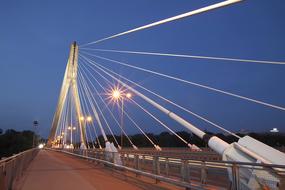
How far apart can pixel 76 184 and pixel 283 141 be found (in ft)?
201

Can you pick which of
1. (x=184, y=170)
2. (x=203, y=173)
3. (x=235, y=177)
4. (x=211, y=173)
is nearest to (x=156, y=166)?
(x=184, y=170)

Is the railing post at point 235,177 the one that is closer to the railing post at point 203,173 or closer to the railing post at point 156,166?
the railing post at point 203,173

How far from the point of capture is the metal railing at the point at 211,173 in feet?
23.3

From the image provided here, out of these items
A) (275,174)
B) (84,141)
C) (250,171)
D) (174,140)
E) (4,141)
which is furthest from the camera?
(4,141)

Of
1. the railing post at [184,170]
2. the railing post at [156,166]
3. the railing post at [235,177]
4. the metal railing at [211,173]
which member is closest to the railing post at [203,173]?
the metal railing at [211,173]

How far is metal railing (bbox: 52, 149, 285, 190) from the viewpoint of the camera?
280 inches

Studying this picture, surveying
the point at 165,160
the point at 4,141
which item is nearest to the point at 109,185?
the point at 165,160

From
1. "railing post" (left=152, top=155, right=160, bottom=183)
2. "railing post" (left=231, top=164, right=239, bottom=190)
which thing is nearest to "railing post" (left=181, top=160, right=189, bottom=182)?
"railing post" (left=152, top=155, right=160, bottom=183)

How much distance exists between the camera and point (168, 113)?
56.0ft

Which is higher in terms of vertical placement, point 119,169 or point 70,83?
point 70,83

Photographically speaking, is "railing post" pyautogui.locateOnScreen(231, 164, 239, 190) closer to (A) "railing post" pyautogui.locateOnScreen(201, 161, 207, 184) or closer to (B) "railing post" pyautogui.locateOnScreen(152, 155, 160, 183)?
(A) "railing post" pyautogui.locateOnScreen(201, 161, 207, 184)

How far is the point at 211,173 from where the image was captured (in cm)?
905

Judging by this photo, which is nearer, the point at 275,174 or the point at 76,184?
the point at 275,174

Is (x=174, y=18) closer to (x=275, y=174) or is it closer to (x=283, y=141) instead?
(x=275, y=174)
